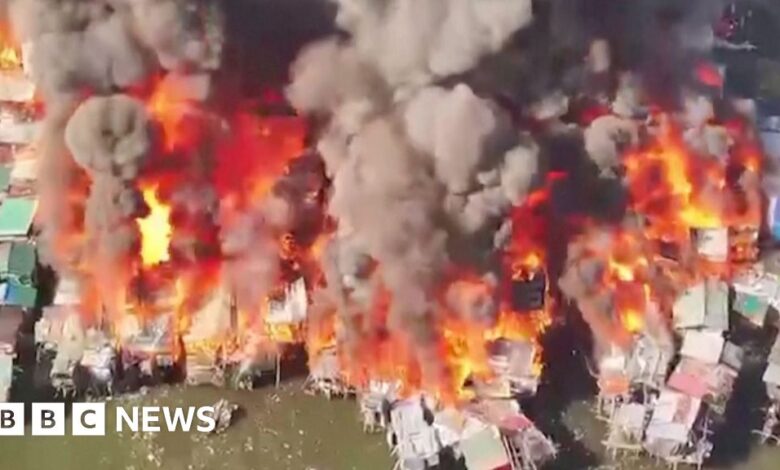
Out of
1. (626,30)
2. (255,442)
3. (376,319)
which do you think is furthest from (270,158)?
(626,30)

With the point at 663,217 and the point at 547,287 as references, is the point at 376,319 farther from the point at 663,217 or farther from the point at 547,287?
the point at 663,217

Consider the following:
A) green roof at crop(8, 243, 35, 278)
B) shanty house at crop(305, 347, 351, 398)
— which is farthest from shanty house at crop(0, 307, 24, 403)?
shanty house at crop(305, 347, 351, 398)

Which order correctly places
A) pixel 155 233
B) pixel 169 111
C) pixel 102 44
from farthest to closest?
pixel 155 233
pixel 169 111
pixel 102 44

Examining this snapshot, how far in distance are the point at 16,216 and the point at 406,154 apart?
110 centimetres

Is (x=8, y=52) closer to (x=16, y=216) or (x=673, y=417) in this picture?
(x=16, y=216)

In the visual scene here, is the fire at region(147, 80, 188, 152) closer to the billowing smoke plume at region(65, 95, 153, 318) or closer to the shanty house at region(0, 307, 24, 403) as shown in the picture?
the billowing smoke plume at region(65, 95, 153, 318)

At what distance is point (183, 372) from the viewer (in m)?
3.66

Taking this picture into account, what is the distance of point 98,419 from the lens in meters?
3.60

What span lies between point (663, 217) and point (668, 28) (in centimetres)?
54

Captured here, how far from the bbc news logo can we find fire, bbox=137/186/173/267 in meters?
0.42

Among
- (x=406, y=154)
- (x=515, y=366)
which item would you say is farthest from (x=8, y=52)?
(x=515, y=366)

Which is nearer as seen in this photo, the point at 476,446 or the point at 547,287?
the point at 476,446

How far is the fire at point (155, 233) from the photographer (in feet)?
12.1

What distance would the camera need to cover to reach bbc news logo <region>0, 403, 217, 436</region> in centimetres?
357
